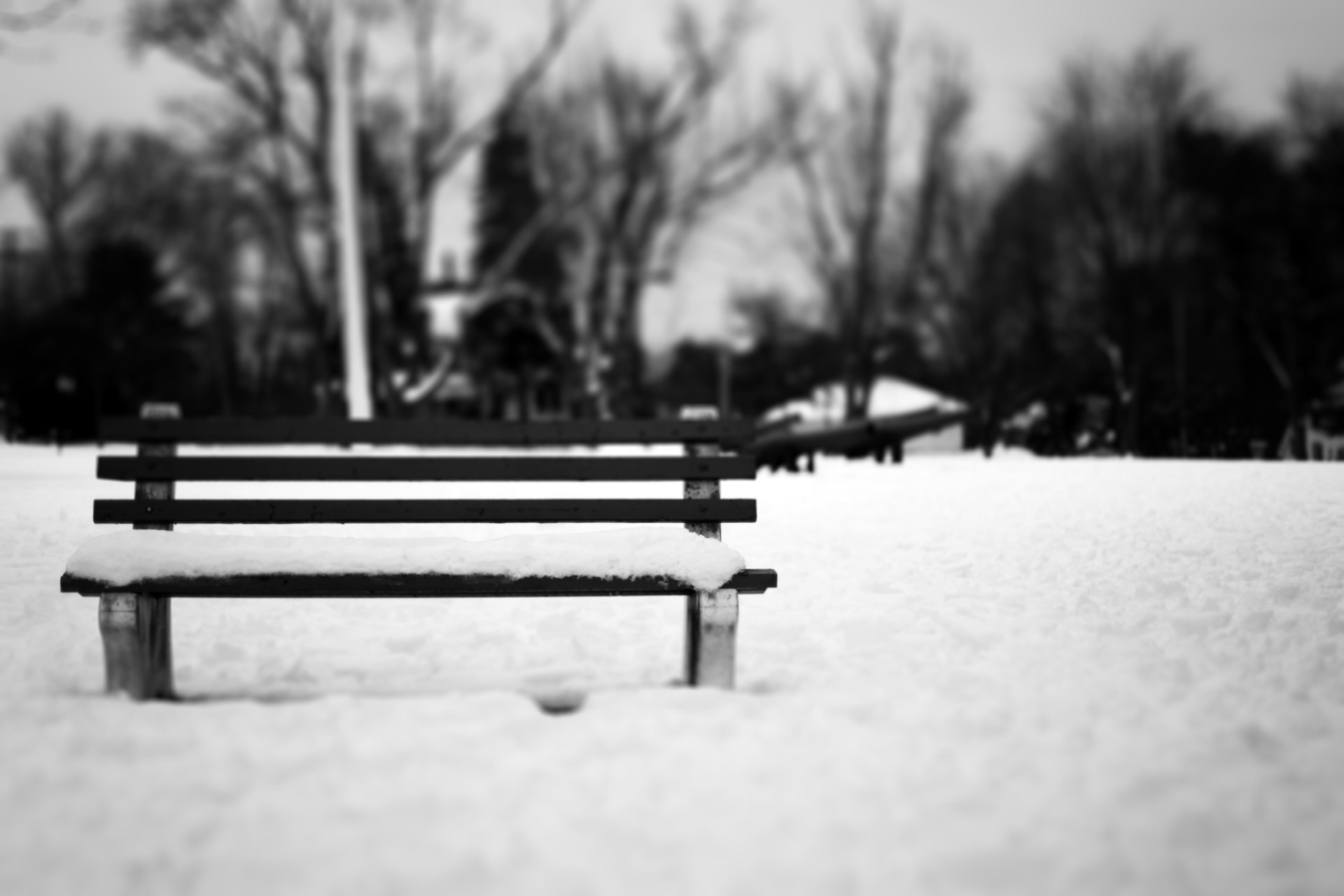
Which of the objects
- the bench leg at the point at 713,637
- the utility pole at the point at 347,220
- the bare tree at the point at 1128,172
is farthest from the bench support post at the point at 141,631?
the bare tree at the point at 1128,172

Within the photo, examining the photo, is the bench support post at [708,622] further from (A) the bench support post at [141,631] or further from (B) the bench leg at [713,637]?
(A) the bench support post at [141,631]

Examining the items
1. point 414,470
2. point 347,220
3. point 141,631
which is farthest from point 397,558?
point 347,220

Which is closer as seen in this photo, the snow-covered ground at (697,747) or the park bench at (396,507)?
the snow-covered ground at (697,747)

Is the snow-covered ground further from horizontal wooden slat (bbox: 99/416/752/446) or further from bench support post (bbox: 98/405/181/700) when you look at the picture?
horizontal wooden slat (bbox: 99/416/752/446)

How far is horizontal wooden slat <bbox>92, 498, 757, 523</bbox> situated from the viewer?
3.62 meters

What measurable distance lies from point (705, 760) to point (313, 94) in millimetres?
22940

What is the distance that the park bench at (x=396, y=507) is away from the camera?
11.7 ft

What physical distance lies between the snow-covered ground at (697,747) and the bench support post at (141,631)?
A: 123 millimetres

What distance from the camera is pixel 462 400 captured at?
5556cm

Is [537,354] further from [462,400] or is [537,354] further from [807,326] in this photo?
[807,326]

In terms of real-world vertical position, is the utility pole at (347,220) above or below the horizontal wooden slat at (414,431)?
above

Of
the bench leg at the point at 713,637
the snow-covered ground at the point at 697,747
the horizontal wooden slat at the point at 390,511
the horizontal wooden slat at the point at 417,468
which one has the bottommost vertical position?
the snow-covered ground at the point at 697,747

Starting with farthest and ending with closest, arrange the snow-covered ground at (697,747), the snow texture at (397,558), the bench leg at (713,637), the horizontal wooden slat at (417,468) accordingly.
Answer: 1. the bench leg at (713,637)
2. the horizontal wooden slat at (417,468)
3. the snow texture at (397,558)
4. the snow-covered ground at (697,747)

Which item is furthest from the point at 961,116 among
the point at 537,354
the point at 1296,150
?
the point at 537,354
